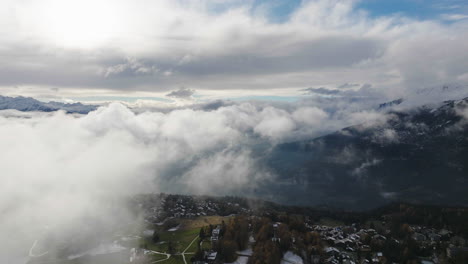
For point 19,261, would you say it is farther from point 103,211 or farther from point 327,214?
point 327,214

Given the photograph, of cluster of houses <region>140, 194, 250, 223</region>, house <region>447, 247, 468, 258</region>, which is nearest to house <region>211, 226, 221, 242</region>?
cluster of houses <region>140, 194, 250, 223</region>

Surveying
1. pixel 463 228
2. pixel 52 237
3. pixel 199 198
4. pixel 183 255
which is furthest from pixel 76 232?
pixel 463 228

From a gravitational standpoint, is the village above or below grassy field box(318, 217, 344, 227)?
above

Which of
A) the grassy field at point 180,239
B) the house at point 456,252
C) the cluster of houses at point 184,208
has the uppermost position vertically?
the house at point 456,252

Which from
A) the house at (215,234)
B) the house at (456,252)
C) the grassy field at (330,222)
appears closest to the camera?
the house at (456,252)

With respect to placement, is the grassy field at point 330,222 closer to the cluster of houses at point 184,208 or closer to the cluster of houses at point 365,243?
the cluster of houses at point 365,243

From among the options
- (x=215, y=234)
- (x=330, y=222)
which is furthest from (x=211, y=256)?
(x=330, y=222)

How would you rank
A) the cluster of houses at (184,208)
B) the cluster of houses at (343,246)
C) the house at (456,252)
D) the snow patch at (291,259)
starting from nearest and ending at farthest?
1. the snow patch at (291,259)
2. the house at (456,252)
3. the cluster of houses at (343,246)
4. the cluster of houses at (184,208)

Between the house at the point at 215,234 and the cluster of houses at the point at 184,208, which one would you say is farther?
the cluster of houses at the point at 184,208

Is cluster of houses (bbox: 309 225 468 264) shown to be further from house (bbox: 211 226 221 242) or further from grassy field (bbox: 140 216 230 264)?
grassy field (bbox: 140 216 230 264)

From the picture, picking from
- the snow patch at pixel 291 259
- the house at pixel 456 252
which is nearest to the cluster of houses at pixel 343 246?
the snow patch at pixel 291 259

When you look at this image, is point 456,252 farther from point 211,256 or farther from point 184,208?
point 184,208
